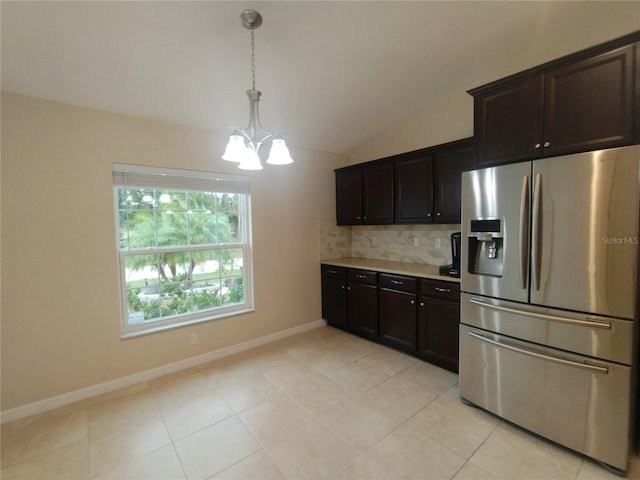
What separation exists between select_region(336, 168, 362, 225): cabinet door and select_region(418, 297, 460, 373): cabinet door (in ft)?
4.79

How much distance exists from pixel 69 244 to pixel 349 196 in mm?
2954

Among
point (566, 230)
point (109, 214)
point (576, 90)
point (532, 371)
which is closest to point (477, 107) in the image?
point (576, 90)

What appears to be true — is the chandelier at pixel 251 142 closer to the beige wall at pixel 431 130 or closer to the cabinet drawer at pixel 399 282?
the cabinet drawer at pixel 399 282

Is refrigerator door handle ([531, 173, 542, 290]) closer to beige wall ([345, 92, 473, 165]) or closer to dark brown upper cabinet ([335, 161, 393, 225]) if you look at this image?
beige wall ([345, 92, 473, 165])

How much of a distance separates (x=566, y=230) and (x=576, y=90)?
0.84 metres

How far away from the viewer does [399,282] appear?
10.0 ft

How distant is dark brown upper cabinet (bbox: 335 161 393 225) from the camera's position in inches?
137

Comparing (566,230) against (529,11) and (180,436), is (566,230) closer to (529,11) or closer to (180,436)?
(529,11)

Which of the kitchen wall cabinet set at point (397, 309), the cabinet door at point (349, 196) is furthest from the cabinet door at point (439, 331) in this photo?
the cabinet door at point (349, 196)

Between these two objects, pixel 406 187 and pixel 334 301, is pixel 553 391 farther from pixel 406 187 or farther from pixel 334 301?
pixel 334 301

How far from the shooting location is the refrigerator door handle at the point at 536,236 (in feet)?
5.94

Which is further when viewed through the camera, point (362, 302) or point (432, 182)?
point (362, 302)

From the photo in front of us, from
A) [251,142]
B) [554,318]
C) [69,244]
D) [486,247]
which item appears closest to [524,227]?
[486,247]

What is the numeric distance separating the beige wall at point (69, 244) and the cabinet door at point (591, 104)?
2765 mm
